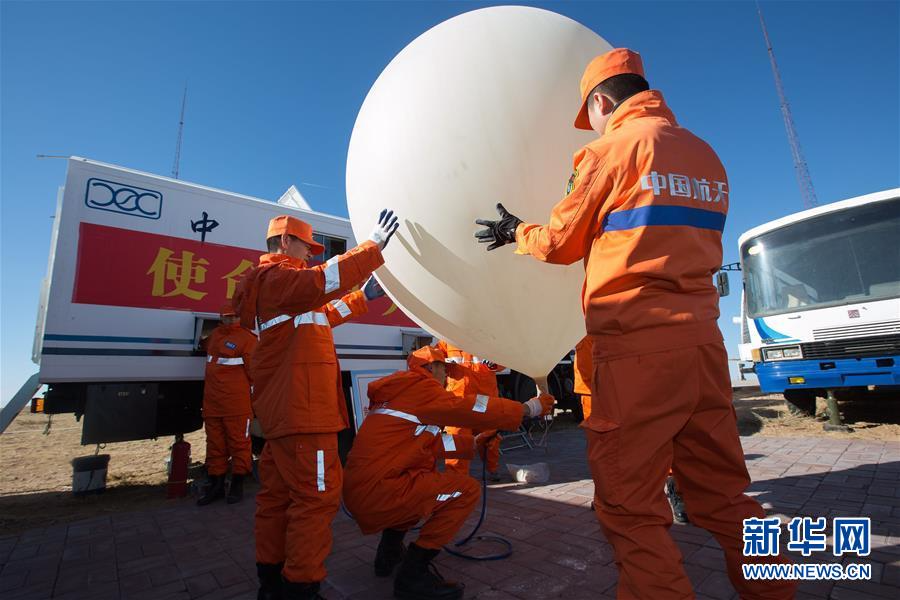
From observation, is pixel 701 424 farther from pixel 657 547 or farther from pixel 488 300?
pixel 488 300

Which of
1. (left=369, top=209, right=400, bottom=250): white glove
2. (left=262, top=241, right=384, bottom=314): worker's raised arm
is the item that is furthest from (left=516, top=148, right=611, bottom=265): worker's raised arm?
(left=262, top=241, right=384, bottom=314): worker's raised arm

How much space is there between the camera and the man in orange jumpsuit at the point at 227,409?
4.00 metres

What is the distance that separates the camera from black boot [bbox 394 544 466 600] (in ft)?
6.15

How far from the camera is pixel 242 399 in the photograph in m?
4.09

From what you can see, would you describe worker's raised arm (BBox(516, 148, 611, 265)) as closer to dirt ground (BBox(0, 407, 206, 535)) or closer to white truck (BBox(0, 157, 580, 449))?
white truck (BBox(0, 157, 580, 449))

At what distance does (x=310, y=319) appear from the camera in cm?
221

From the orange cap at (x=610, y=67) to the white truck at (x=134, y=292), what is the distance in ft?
13.7

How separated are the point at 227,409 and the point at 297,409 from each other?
250 cm

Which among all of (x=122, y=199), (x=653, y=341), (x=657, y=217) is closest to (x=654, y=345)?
(x=653, y=341)

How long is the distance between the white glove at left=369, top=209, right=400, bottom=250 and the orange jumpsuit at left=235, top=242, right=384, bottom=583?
0.05 m

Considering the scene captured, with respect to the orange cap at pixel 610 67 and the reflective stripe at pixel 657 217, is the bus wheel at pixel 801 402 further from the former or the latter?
the orange cap at pixel 610 67

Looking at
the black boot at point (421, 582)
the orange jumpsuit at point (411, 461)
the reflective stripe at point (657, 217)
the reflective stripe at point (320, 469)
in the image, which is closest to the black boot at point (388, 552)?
the orange jumpsuit at point (411, 461)

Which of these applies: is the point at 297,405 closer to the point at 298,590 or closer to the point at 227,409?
the point at 298,590

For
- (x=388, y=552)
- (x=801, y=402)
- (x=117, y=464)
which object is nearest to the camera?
(x=388, y=552)
